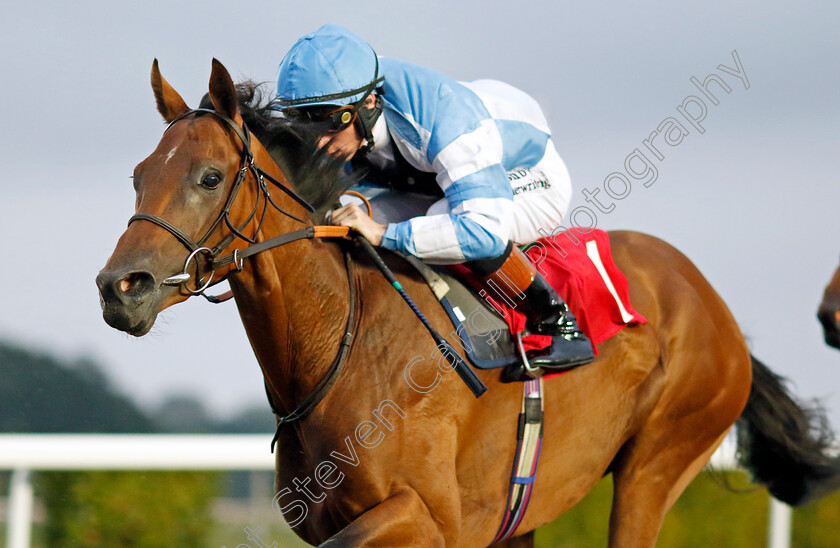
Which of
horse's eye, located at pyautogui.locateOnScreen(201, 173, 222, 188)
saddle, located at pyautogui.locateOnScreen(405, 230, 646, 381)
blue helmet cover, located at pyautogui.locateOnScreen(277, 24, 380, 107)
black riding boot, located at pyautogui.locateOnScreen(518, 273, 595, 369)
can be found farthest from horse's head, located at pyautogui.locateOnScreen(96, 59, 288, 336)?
black riding boot, located at pyautogui.locateOnScreen(518, 273, 595, 369)

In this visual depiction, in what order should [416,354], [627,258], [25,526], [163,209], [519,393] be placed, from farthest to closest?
[25,526]
[627,258]
[519,393]
[416,354]
[163,209]

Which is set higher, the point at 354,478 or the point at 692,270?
the point at 692,270

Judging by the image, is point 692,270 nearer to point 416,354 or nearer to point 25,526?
point 416,354

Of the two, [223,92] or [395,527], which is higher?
[223,92]

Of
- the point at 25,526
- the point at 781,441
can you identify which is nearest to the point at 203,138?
the point at 25,526

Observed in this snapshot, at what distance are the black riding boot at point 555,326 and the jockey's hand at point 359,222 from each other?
1.79 ft

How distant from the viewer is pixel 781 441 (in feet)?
12.6

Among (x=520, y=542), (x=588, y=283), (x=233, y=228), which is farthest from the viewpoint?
(x=520, y=542)

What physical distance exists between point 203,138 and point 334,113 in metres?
0.51

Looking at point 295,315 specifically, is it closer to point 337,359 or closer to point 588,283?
point 337,359

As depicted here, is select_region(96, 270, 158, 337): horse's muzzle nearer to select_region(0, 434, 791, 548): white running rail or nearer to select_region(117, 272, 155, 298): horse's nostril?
select_region(117, 272, 155, 298): horse's nostril

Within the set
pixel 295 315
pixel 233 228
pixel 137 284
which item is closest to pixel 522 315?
pixel 295 315

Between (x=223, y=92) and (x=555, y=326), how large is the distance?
4.21ft

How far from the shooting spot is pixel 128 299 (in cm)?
194
